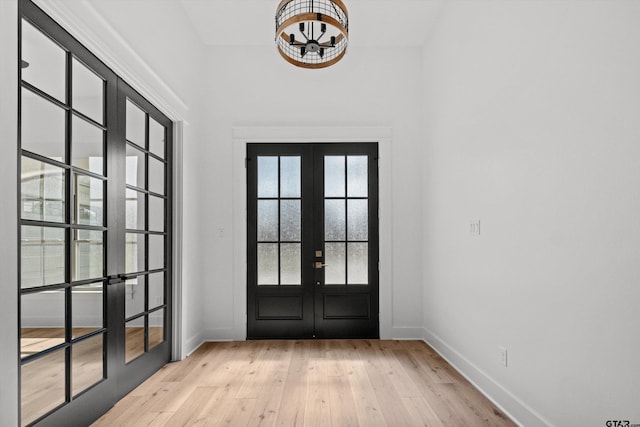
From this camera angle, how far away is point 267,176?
201 inches

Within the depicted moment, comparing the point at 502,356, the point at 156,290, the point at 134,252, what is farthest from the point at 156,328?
the point at 502,356

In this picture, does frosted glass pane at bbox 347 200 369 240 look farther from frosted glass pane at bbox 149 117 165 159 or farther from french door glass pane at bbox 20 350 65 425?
french door glass pane at bbox 20 350 65 425

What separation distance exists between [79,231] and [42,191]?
404mm

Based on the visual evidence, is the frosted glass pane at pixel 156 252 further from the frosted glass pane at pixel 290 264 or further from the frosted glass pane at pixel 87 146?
the frosted glass pane at pixel 290 264

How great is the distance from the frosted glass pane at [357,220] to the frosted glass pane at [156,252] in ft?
6.81

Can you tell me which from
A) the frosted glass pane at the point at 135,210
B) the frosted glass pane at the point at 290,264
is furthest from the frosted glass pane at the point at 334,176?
the frosted glass pane at the point at 135,210

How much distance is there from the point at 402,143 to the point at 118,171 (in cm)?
313

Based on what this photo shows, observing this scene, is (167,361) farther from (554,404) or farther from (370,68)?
(370,68)

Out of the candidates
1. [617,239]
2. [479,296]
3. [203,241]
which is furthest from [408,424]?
[203,241]

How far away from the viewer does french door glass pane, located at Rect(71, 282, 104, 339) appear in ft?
8.37

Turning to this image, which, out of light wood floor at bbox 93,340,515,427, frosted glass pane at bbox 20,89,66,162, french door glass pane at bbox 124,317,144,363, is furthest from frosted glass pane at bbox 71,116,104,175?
light wood floor at bbox 93,340,515,427

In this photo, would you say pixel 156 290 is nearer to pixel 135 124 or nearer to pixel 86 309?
pixel 86 309

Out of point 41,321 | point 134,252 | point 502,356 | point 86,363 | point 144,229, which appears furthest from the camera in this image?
point 144,229

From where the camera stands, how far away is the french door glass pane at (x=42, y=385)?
214cm
